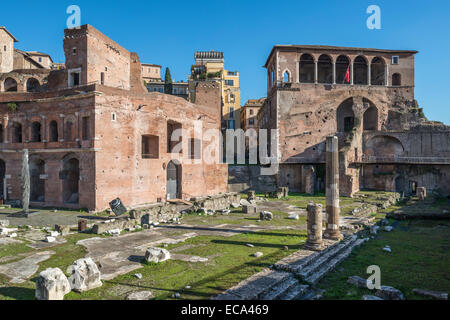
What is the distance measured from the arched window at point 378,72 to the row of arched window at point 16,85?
38548 millimetres

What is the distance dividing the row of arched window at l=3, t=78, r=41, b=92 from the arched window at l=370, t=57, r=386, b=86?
3855 cm

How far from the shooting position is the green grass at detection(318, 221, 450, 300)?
7.41 metres

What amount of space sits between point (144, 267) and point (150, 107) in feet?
49.2

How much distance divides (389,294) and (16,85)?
3445cm

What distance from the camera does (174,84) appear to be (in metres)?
49.8

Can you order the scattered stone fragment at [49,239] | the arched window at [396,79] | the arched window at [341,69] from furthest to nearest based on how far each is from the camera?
1. the arched window at [341,69]
2. the arched window at [396,79]
3. the scattered stone fragment at [49,239]

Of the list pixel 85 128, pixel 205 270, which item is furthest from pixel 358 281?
pixel 85 128

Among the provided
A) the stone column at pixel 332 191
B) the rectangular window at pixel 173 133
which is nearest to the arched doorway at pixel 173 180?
the rectangular window at pixel 173 133

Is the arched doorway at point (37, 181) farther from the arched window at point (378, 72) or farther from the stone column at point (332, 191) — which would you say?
the arched window at point (378, 72)

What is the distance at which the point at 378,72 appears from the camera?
123 ft

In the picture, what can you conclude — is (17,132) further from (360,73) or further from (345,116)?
(360,73)

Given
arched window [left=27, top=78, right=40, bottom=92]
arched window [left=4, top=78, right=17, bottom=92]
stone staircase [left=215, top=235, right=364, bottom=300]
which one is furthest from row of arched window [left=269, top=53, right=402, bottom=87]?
stone staircase [left=215, top=235, right=364, bottom=300]

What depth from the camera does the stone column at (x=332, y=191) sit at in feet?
39.1

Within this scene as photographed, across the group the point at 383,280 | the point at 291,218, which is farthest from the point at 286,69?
the point at 383,280
